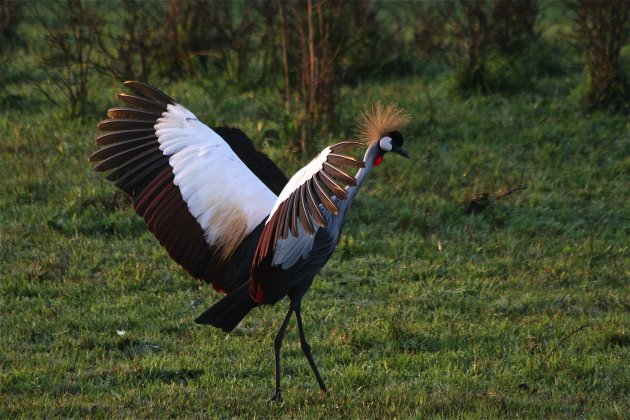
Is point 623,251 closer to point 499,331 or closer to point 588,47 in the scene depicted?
point 499,331

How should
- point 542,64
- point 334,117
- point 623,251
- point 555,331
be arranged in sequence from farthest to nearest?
point 542,64
point 334,117
point 623,251
point 555,331

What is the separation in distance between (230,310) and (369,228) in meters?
2.48

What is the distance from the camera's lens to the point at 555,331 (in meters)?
5.66

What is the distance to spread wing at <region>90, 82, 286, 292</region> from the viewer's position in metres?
4.88

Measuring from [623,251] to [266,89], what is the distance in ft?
12.6

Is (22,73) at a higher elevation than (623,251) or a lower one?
higher

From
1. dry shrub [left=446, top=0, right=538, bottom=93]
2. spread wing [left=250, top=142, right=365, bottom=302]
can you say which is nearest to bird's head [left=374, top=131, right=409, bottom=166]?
spread wing [left=250, top=142, right=365, bottom=302]

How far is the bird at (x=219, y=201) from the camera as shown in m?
4.66

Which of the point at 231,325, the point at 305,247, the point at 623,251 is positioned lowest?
the point at 623,251

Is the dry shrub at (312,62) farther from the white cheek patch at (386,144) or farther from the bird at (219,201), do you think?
the white cheek patch at (386,144)

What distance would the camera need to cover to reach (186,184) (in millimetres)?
4941

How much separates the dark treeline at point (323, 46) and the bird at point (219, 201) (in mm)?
3032

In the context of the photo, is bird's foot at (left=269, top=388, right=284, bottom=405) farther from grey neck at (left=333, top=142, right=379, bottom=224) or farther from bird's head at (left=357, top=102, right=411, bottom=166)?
bird's head at (left=357, top=102, right=411, bottom=166)

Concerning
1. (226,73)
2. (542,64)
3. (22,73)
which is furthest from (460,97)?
(22,73)
